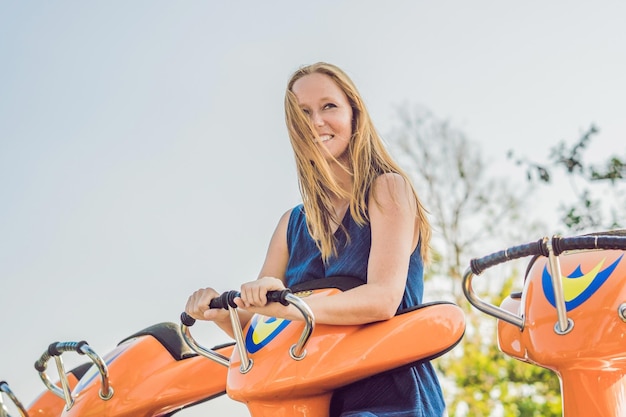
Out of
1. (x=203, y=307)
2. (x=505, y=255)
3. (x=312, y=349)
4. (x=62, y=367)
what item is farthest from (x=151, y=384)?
(x=505, y=255)

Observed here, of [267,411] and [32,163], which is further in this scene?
[32,163]

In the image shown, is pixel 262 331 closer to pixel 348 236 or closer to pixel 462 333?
pixel 348 236

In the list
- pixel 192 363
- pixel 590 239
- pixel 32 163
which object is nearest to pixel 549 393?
pixel 32 163

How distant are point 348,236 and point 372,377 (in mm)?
338

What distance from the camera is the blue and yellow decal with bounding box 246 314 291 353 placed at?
6.08ft

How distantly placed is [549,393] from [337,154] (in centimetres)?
492

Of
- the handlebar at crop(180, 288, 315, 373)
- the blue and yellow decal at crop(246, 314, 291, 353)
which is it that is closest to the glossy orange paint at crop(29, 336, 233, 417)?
the handlebar at crop(180, 288, 315, 373)

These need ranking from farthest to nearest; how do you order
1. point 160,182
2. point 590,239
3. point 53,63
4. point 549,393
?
point 549,393, point 53,63, point 160,182, point 590,239

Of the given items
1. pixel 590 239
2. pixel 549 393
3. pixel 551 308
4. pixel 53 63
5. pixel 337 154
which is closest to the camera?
pixel 590 239

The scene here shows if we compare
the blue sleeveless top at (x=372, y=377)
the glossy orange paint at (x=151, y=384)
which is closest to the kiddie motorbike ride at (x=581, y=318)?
the blue sleeveless top at (x=372, y=377)

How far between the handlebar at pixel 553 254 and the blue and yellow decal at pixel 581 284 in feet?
0.12

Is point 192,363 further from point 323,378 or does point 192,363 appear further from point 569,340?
point 569,340

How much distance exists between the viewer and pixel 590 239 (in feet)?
5.17

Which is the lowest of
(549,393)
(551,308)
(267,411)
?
(549,393)
